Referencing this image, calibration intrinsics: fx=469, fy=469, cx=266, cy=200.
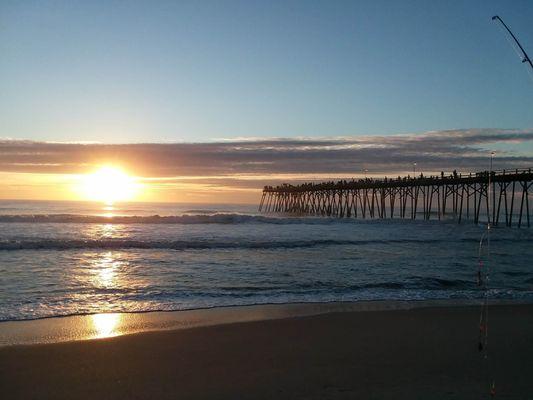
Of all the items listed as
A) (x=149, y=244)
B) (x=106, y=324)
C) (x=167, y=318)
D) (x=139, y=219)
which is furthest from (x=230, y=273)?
(x=139, y=219)

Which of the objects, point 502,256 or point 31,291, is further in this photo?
point 502,256

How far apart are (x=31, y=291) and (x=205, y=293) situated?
3761mm

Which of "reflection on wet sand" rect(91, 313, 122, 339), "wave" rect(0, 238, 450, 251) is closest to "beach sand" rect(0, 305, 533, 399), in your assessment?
"reflection on wet sand" rect(91, 313, 122, 339)

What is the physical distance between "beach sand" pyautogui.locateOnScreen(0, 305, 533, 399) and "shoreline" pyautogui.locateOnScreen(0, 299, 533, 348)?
0.34 meters

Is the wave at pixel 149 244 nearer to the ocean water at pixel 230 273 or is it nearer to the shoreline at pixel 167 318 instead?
the ocean water at pixel 230 273

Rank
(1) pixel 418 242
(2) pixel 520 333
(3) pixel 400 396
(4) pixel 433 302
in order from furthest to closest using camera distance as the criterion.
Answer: (1) pixel 418 242 < (4) pixel 433 302 < (2) pixel 520 333 < (3) pixel 400 396

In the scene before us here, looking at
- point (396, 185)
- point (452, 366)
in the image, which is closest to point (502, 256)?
point (452, 366)

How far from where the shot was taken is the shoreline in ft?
23.4

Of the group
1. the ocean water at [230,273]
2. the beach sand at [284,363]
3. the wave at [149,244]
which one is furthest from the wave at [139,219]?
the beach sand at [284,363]

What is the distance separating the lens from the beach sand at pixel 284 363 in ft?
16.1

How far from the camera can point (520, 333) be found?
24.5 ft

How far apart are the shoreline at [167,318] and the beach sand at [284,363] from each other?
1.12 feet

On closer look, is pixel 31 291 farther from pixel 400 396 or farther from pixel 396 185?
pixel 396 185

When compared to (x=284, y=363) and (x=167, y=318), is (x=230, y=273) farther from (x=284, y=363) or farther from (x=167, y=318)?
(x=284, y=363)
